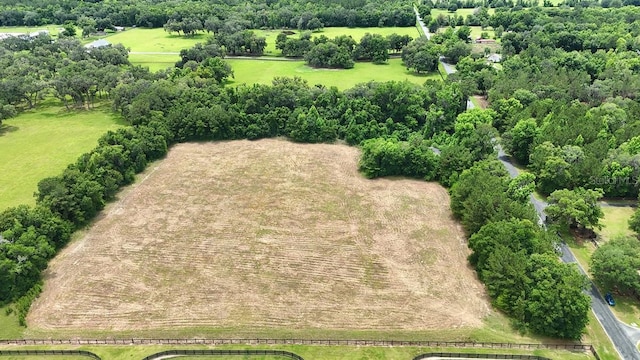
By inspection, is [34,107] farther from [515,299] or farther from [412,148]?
[515,299]

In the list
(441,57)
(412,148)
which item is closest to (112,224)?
(412,148)

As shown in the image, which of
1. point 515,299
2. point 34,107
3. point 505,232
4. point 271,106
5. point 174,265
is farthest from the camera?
point 34,107

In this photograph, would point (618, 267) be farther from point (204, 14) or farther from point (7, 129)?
point (204, 14)

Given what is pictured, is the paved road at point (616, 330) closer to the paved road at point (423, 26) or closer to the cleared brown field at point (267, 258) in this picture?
the cleared brown field at point (267, 258)

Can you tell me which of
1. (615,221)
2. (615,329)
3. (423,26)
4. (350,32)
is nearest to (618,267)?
(615,329)

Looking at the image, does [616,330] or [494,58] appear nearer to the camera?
[616,330]

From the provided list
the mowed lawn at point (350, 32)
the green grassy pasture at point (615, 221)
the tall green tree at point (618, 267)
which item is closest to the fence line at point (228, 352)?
the tall green tree at point (618, 267)

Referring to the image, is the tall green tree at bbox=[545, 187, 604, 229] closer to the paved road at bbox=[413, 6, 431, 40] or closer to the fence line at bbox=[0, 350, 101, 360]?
the fence line at bbox=[0, 350, 101, 360]
